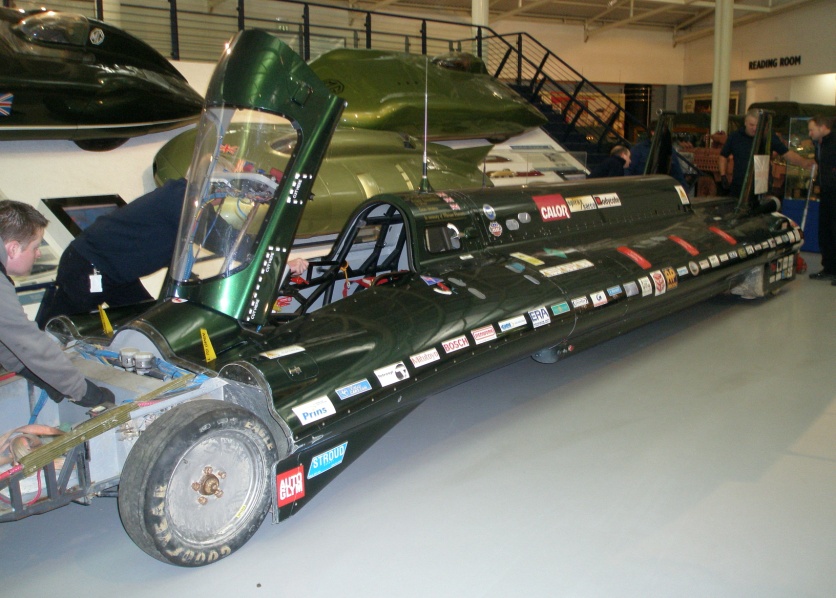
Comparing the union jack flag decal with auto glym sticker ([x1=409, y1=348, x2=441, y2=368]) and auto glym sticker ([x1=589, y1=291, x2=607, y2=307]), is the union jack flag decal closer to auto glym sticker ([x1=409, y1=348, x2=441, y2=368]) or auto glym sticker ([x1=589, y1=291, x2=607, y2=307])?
auto glym sticker ([x1=409, y1=348, x2=441, y2=368])

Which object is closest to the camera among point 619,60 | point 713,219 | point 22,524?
point 22,524

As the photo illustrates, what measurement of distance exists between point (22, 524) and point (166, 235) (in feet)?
5.67

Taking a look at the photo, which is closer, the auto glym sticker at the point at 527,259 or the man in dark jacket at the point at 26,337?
the man in dark jacket at the point at 26,337

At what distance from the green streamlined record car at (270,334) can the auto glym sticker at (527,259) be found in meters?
0.02

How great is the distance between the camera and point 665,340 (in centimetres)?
605

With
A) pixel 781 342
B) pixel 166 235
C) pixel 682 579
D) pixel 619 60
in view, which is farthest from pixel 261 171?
pixel 619 60

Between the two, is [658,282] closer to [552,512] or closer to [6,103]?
[552,512]

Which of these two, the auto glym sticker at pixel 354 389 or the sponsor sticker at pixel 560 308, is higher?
the sponsor sticker at pixel 560 308

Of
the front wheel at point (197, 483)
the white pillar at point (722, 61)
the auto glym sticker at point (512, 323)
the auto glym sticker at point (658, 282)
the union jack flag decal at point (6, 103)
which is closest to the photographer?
the front wheel at point (197, 483)

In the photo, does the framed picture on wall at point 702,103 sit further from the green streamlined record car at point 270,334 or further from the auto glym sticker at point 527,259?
the green streamlined record car at point 270,334

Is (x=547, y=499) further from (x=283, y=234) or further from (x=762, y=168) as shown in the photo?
(x=762, y=168)

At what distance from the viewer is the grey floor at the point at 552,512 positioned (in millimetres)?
2906

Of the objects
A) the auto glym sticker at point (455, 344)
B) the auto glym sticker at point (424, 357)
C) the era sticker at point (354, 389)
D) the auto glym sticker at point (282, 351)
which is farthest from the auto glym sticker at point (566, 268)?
the auto glym sticker at point (282, 351)

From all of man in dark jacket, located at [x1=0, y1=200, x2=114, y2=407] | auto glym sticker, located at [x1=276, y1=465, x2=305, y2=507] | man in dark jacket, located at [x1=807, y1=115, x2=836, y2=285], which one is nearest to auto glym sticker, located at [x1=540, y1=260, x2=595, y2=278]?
auto glym sticker, located at [x1=276, y1=465, x2=305, y2=507]
